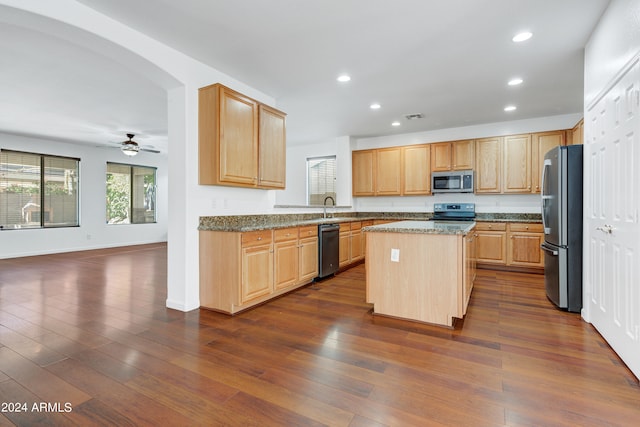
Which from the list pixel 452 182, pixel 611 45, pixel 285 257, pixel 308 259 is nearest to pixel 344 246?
pixel 308 259

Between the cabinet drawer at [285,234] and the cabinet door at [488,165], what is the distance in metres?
3.65

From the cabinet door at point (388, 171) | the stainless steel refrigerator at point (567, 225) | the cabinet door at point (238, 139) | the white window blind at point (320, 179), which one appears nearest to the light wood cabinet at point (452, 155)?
the cabinet door at point (388, 171)

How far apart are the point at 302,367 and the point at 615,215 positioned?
2515 millimetres

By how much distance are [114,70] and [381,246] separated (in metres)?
3.56

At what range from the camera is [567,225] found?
316 cm

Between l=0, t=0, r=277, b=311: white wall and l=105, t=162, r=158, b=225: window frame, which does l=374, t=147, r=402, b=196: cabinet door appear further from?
l=105, t=162, r=158, b=225: window frame

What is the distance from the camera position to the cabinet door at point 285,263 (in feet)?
12.1

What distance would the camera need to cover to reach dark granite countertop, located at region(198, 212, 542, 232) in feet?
11.0

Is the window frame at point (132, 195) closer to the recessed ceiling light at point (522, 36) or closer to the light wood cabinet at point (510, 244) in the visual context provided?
the light wood cabinet at point (510, 244)

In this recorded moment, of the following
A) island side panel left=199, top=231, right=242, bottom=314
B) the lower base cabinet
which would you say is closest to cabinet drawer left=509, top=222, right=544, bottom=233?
the lower base cabinet

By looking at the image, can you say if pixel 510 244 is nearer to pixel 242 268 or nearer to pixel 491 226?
pixel 491 226

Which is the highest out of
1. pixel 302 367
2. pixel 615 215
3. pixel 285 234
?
pixel 615 215

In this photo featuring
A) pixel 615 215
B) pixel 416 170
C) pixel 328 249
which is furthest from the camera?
pixel 416 170

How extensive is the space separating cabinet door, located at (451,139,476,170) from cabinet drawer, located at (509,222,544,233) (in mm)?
1264
